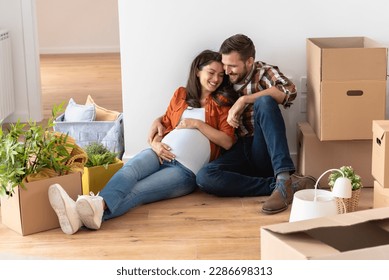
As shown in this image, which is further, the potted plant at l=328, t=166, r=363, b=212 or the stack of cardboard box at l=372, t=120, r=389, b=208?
the potted plant at l=328, t=166, r=363, b=212

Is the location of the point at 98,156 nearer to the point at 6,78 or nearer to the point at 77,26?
the point at 6,78

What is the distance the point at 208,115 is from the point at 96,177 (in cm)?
60

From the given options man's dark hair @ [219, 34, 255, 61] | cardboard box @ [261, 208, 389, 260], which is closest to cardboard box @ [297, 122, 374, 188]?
man's dark hair @ [219, 34, 255, 61]

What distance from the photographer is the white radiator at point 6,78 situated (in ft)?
16.5

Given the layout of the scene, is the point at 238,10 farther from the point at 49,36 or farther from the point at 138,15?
the point at 49,36

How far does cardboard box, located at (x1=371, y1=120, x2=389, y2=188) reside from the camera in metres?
3.14

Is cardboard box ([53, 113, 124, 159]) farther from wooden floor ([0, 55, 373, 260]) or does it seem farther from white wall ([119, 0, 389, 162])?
wooden floor ([0, 55, 373, 260])

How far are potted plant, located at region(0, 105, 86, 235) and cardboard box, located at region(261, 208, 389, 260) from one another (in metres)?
1.36

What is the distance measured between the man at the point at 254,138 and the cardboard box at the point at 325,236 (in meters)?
1.35

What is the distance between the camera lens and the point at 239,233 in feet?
10.3

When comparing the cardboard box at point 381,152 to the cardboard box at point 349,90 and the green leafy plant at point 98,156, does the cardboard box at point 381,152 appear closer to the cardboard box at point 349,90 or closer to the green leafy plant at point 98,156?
the cardboard box at point 349,90
